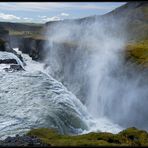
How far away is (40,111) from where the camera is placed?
2909 centimetres

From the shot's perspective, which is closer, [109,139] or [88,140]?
[88,140]

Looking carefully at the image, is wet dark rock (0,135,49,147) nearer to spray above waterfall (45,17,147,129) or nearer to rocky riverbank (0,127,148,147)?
rocky riverbank (0,127,148,147)

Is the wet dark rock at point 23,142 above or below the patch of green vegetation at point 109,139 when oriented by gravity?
above

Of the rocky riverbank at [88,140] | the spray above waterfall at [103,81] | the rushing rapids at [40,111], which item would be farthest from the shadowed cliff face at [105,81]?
the rocky riverbank at [88,140]

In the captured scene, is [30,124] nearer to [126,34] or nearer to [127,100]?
[127,100]

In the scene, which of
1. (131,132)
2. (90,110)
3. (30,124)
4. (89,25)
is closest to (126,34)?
(89,25)

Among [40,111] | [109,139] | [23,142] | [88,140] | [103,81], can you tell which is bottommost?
[40,111]

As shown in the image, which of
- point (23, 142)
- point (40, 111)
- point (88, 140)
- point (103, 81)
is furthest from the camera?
point (103, 81)

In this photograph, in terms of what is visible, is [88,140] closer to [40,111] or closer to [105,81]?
[40,111]

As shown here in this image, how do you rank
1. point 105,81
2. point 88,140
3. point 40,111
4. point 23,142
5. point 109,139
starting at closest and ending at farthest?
point 23,142
point 88,140
point 109,139
point 40,111
point 105,81

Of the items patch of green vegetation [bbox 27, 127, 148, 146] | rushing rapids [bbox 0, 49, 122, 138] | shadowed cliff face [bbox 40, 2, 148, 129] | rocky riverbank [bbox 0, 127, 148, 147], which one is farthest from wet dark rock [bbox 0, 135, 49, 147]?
shadowed cliff face [bbox 40, 2, 148, 129]

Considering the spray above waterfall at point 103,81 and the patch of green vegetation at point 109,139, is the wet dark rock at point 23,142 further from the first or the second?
the spray above waterfall at point 103,81

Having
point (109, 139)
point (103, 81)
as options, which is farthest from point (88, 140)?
point (103, 81)

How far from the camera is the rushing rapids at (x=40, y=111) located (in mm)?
26016
